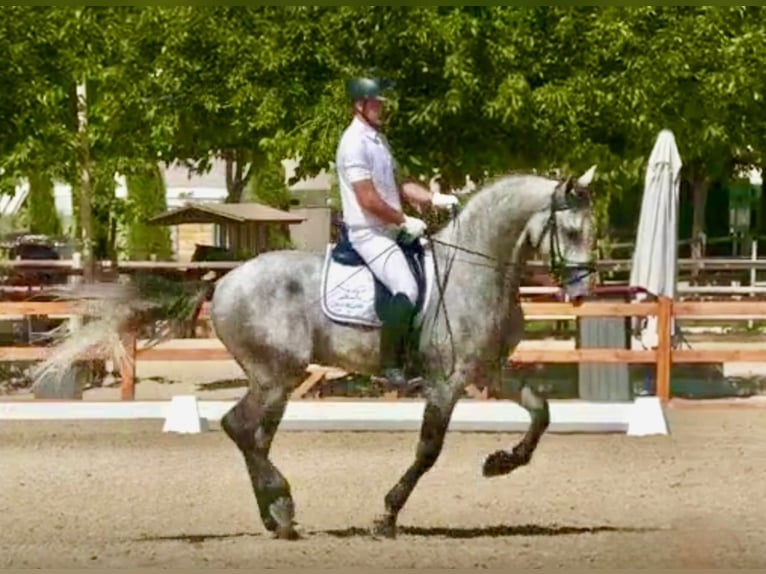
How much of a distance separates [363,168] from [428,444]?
1.27 meters

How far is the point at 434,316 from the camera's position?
24.6 ft

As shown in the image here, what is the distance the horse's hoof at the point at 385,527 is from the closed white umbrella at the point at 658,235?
527 cm

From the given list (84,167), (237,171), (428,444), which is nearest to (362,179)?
(428,444)

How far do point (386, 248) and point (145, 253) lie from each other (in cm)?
1041

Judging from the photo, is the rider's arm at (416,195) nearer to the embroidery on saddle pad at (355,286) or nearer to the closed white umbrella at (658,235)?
the embroidery on saddle pad at (355,286)

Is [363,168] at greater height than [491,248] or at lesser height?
greater

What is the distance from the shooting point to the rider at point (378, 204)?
7195mm

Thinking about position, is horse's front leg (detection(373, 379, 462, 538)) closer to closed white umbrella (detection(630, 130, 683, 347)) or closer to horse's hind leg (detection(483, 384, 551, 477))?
horse's hind leg (detection(483, 384, 551, 477))

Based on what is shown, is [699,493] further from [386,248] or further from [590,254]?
[386,248]

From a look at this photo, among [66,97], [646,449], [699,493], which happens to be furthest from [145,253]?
[699,493]

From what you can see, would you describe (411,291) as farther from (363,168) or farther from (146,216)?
(146,216)

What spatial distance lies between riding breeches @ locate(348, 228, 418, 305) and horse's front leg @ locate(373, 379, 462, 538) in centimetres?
47

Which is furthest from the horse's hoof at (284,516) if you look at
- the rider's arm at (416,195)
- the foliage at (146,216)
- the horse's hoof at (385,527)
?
the foliage at (146,216)

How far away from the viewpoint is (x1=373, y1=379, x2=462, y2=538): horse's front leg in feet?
24.5
